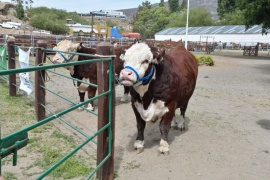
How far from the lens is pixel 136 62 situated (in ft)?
11.0

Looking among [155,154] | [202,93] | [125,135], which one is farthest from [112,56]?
[202,93]

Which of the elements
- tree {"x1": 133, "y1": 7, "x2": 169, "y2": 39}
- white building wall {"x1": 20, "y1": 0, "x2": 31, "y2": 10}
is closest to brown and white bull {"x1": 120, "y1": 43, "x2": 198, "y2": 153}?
tree {"x1": 133, "y1": 7, "x2": 169, "y2": 39}

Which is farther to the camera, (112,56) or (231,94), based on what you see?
(231,94)

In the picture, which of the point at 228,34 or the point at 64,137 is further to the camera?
the point at 228,34

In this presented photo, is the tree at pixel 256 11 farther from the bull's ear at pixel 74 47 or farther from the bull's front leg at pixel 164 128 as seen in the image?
the bull's front leg at pixel 164 128

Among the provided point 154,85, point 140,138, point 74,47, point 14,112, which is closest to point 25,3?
point 74,47

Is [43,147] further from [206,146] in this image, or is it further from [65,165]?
[206,146]

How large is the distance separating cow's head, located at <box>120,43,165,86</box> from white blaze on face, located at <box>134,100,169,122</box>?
38 centimetres

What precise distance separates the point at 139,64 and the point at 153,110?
76 cm

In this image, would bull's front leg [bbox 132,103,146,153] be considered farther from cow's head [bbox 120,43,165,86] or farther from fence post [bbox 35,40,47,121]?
fence post [bbox 35,40,47,121]

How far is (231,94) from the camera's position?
836 centimetres

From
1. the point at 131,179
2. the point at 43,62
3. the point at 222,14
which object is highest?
the point at 222,14

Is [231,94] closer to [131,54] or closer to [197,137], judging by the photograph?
[197,137]

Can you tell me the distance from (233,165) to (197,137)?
3.32 feet
